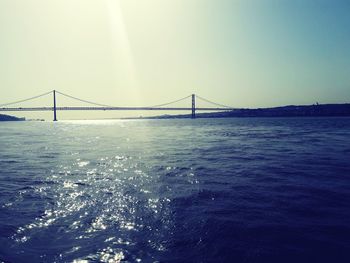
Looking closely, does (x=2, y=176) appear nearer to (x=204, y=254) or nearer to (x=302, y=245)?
(x=204, y=254)

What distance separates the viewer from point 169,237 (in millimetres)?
4402

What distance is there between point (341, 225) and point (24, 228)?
5.47 metres

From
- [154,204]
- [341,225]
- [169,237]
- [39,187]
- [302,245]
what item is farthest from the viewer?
[39,187]

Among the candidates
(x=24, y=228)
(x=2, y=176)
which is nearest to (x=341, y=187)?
(x=24, y=228)

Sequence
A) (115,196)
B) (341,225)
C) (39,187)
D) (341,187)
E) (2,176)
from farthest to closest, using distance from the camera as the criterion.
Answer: (2,176) < (39,187) < (341,187) < (115,196) < (341,225)

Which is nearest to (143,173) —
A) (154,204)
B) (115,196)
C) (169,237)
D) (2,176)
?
(115,196)

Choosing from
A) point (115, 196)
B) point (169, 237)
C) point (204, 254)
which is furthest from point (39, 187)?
point (204, 254)

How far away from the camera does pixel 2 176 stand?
9344 mm

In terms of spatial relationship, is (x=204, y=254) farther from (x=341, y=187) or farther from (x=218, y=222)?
(x=341, y=187)

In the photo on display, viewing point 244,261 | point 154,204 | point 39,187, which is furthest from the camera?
point 39,187

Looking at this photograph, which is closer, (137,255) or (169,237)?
(137,255)

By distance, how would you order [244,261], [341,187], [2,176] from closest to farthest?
[244,261], [341,187], [2,176]

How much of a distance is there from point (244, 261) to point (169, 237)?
49.2 inches

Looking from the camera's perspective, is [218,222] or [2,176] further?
[2,176]
